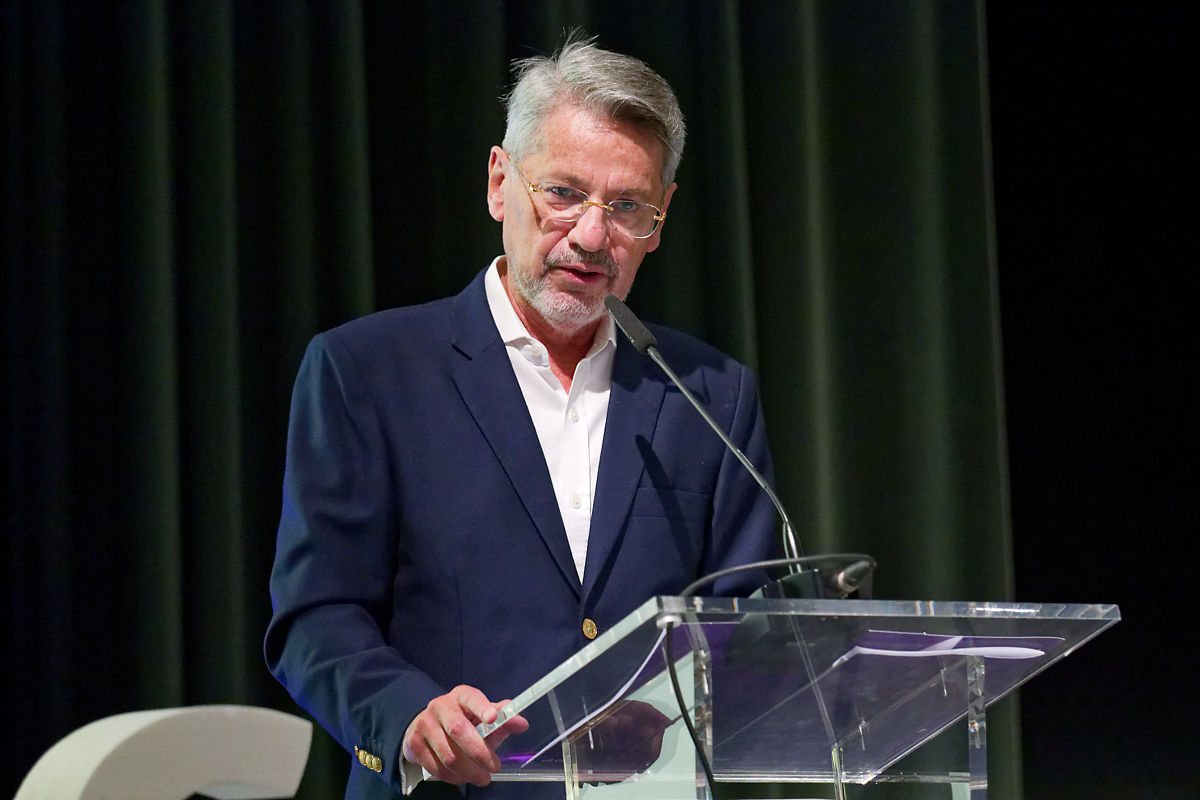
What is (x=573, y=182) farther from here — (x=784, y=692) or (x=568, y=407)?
(x=784, y=692)

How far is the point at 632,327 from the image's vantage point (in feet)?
5.37

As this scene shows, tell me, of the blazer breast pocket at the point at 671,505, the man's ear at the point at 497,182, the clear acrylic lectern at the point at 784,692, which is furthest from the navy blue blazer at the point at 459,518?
the clear acrylic lectern at the point at 784,692

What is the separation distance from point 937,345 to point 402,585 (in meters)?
1.74

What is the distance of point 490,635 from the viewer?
1718 millimetres

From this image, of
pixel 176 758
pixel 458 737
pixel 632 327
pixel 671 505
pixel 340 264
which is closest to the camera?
pixel 458 737

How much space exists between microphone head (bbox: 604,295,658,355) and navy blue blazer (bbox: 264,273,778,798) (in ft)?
0.78

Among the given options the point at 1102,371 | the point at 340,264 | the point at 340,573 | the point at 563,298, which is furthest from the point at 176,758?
the point at 1102,371

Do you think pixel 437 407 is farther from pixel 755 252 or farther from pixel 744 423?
pixel 755 252

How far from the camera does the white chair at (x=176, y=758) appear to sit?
143 cm

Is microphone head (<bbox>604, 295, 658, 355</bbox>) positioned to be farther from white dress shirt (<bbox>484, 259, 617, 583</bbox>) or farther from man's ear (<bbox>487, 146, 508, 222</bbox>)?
man's ear (<bbox>487, 146, 508, 222</bbox>)

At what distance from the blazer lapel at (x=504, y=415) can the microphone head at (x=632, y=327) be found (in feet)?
0.76

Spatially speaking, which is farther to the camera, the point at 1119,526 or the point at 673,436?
the point at 1119,526

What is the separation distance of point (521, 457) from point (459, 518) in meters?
0.12

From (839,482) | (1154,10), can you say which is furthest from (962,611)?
(1154,10)
